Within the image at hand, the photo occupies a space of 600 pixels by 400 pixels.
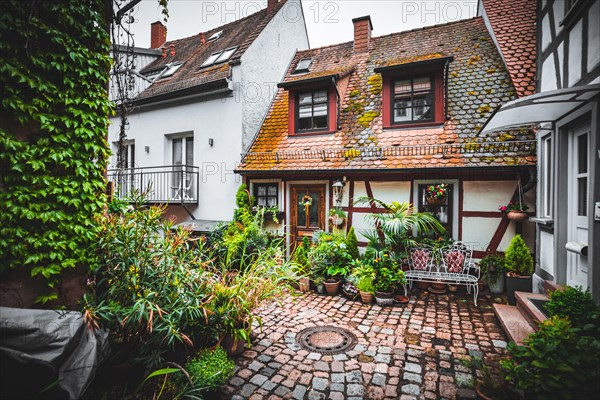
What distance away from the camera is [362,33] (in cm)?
Answer: 988

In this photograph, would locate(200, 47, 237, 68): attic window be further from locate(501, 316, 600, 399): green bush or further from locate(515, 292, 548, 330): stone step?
locate(501, 316, 600, 399): green bush

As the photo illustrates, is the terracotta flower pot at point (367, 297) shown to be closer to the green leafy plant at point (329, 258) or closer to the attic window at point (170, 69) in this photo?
the green leafy plant at point (329, 258)

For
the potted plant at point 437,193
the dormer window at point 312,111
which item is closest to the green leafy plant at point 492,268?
the potted plant at point 437,193

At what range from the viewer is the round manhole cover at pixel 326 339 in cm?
400

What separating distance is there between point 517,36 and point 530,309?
6846 mm

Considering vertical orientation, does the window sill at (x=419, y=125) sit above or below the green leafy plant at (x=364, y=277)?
above

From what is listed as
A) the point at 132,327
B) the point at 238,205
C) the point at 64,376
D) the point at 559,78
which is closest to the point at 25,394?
the point at 64,376

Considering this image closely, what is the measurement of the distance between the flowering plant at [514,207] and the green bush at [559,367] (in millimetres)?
3884

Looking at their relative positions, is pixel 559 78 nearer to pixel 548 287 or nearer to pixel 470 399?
pixel 548 287

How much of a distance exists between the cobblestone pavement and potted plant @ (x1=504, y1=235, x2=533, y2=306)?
1.80 feet

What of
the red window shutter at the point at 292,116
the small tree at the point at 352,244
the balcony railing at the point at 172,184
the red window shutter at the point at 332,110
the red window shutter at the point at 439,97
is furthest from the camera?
the balcony railing at the point at 172,184

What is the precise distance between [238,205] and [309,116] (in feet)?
10.9

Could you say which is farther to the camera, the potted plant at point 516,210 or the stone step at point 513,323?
the potted plant at point 516,210

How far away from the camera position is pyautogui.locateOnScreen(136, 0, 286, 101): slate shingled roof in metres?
9.23
